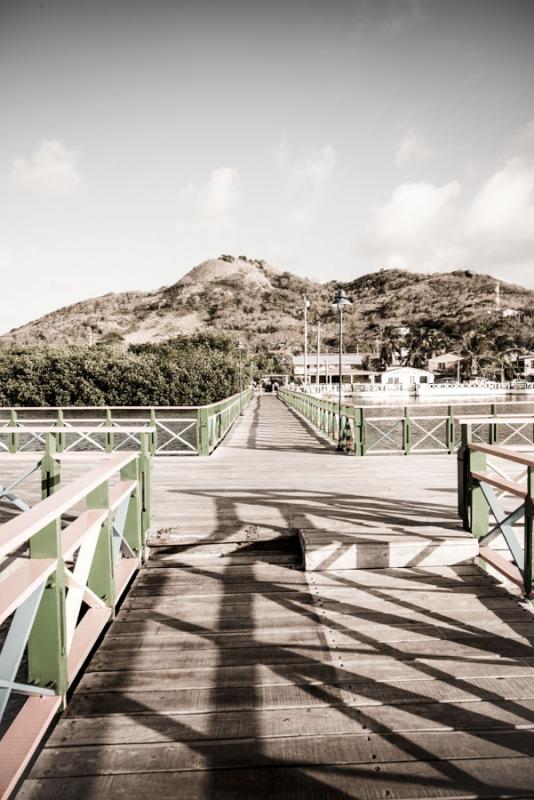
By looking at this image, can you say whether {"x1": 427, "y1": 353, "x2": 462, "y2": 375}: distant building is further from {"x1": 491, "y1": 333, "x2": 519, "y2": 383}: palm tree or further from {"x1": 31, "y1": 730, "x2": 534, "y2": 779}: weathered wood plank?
{"x1": 31, "y1": 730, "x2": 534, "y2": 779}: weathered wood plank

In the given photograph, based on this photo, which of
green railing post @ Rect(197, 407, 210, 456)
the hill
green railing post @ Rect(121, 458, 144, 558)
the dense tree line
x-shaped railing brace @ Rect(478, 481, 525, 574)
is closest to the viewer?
x-shaped railing brace @ Rect(478, 481, 525, 574)

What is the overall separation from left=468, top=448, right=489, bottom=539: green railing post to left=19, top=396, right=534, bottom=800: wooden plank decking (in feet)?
0.79

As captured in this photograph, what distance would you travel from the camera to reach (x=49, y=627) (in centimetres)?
239

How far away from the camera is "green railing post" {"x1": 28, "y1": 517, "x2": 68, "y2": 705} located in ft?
7.78

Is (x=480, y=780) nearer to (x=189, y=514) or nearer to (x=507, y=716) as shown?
(x=507, y=716)

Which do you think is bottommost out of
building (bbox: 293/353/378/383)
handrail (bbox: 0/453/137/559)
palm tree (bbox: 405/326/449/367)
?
handrail (bbox: 0/453/137/559)

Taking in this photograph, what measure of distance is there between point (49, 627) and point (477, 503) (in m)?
3.65

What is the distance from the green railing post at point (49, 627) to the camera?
7.78ft

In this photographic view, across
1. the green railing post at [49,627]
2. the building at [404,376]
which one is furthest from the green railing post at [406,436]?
the building at [404,376]

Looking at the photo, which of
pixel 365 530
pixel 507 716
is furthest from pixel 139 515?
pixel 507 716

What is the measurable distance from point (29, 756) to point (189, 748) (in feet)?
2.05

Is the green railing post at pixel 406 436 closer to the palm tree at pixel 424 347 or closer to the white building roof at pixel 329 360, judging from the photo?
the white building roof at pixel 329 360

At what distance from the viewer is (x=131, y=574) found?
402 centimetres

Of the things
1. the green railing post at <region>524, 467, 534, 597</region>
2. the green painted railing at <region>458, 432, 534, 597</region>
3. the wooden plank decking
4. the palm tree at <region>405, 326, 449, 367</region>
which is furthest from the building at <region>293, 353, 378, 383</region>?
the green railing post at <region>524, 467, 534, 597</region>
